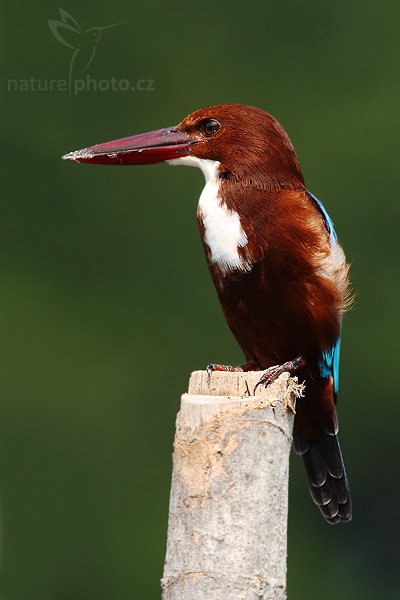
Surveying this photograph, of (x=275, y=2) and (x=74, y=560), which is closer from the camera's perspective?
(x=74, y=560)

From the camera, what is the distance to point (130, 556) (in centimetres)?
1070

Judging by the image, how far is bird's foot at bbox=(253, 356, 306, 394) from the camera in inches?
149

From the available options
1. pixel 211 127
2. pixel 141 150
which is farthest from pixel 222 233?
pixel 141 150

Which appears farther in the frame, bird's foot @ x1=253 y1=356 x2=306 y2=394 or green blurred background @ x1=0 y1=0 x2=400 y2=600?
green blurred background @ x1=0 y1=0 x2=400 y2=600

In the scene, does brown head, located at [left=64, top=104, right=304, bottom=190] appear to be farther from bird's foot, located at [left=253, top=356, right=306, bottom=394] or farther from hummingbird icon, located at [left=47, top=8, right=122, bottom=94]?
hummingbird icon, located at [left=47, top=8, right=122, bottom=94]

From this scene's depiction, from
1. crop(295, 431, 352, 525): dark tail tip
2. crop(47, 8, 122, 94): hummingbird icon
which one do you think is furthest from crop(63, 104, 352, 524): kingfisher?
crop(47, 8, 122, 94): hummingbird icon

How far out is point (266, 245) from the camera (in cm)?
444

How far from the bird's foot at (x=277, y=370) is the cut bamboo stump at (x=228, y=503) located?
170 millimetres

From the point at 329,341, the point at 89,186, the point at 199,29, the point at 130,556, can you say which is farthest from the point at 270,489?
the point at 199,29

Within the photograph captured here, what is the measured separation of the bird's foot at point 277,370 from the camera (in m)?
3.80

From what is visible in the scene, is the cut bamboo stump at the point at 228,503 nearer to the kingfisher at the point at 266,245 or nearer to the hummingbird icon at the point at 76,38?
the kingfisher at the point at 266,245

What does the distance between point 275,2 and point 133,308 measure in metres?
3.56

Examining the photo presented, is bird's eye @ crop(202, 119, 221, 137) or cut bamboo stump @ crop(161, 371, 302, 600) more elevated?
bird's eye @ crop(202, 119, 221, 137)

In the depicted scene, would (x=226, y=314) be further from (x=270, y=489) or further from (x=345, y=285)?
(x=270, y=489)
